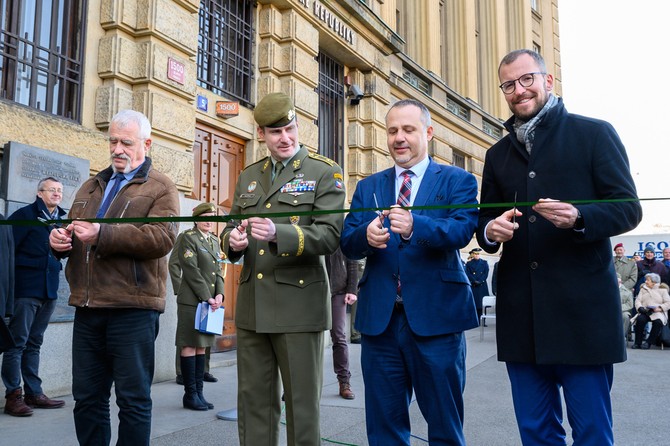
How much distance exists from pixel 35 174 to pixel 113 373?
3.09m

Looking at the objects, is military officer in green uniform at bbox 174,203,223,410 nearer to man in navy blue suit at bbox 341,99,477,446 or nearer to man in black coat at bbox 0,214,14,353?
man in black coat at bbox 0,214,14,353

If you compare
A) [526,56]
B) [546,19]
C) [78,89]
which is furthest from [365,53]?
[546,19]

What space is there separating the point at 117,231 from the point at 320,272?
987 millimetres

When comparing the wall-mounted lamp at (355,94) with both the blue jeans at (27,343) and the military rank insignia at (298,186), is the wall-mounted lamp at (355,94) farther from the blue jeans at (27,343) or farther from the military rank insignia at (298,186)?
the military rank insignia at (298,186)

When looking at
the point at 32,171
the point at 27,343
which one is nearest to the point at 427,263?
the point at 27,343

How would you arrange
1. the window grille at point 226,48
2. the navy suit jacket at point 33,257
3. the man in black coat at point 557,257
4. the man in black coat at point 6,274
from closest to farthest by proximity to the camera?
the man in black coat at point 557,257 < the man in black coat at point 6,274 < the navy suit jacket at point 33,257 < the window grille at point 226,48

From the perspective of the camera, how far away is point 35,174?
534cm

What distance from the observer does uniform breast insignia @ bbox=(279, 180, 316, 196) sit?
9.96 feet

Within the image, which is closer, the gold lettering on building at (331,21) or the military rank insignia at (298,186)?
the military rank insignia at (298,186)

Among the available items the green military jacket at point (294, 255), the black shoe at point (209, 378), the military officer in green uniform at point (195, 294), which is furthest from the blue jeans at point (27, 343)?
the green military jacket at point (294, 255)

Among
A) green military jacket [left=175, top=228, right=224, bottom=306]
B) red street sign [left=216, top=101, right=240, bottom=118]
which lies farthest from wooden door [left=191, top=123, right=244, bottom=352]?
green military jacket [left=175, top=228, right=224, bottom=306]

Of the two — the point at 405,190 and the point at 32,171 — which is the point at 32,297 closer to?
the point at 32,171

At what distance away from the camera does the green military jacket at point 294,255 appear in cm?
290

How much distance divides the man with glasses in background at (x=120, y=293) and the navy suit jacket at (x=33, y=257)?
2222mm
